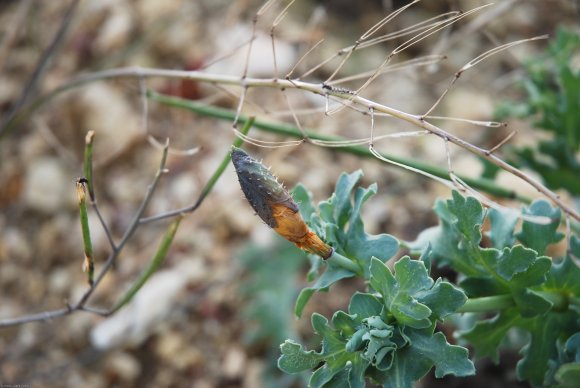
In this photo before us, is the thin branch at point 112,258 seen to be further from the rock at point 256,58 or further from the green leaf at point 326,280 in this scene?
the rock at point 256,58

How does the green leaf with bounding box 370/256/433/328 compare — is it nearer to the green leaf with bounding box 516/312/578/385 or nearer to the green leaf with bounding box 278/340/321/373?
the green leaf with bounding box 278/340/321/373

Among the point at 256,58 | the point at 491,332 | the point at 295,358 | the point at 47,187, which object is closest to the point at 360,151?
the point at 491,332

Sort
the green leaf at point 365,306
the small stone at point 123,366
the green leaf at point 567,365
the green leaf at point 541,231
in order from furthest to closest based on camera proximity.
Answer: the small stone at point 123,366, the green leaf at point 541,231, the green leaf at point 365,306, the green leaf at point 567,365

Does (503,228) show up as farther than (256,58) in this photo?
No

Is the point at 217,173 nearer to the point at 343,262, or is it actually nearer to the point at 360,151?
the point at 343,262

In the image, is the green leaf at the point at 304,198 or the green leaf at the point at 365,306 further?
the green leaf at the point at 304,198

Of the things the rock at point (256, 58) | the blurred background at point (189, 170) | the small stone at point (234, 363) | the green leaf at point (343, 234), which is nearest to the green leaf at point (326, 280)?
the green leaf at point (343, 234)
